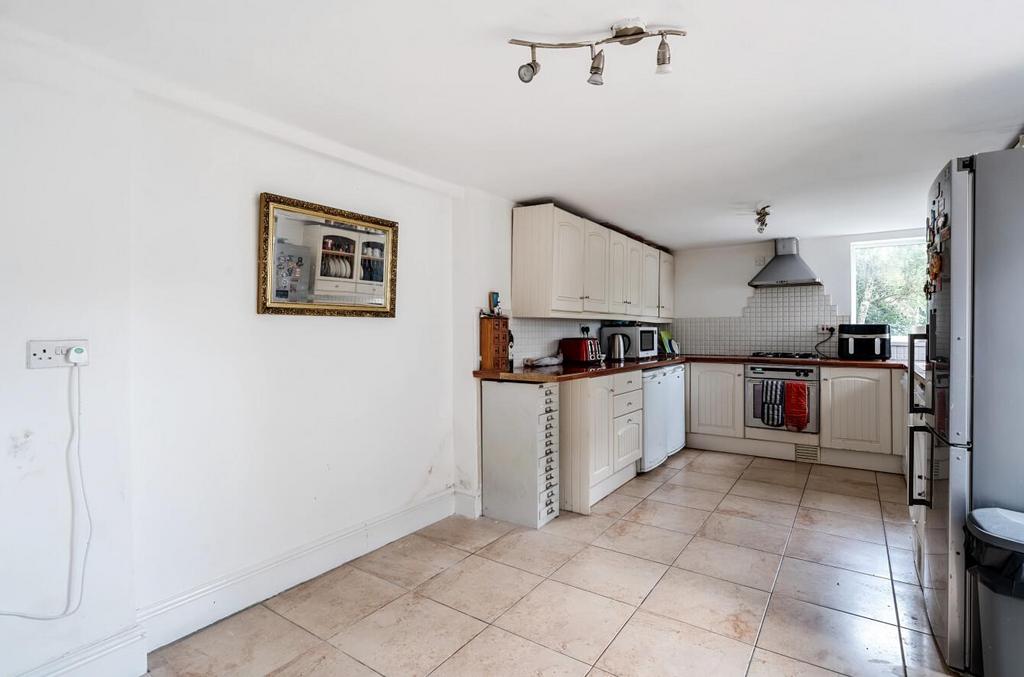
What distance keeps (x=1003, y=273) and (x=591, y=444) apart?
7.27 ft

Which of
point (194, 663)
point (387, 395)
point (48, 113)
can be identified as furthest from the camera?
point (387, 395)

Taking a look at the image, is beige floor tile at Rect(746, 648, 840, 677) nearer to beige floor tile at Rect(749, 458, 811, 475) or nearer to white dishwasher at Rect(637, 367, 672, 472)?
white dishwasher at Rect(637, 367, 672, 472)

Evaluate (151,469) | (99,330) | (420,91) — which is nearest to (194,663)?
(151,469)

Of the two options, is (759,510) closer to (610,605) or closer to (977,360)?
(610,605)

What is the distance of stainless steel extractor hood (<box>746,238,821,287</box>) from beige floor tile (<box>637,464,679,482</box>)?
211 centimetres

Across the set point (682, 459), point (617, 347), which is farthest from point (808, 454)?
point (617, 347)

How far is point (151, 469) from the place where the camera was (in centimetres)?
197

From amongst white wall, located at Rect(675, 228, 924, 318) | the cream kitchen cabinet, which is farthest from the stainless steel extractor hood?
the cream kitchen cabinet

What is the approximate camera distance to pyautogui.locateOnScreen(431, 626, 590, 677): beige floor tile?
71.7 inches

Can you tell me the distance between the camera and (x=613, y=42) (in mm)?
1645

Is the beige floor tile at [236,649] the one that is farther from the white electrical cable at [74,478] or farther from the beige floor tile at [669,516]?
the beige floor tile at [669,516]

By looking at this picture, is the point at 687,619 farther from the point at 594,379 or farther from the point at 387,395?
the point at 387,395

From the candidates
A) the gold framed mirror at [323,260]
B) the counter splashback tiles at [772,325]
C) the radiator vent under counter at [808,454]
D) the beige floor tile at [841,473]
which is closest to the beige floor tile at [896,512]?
the beige floor tile at [841,473]

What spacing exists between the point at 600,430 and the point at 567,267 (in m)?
1.18
